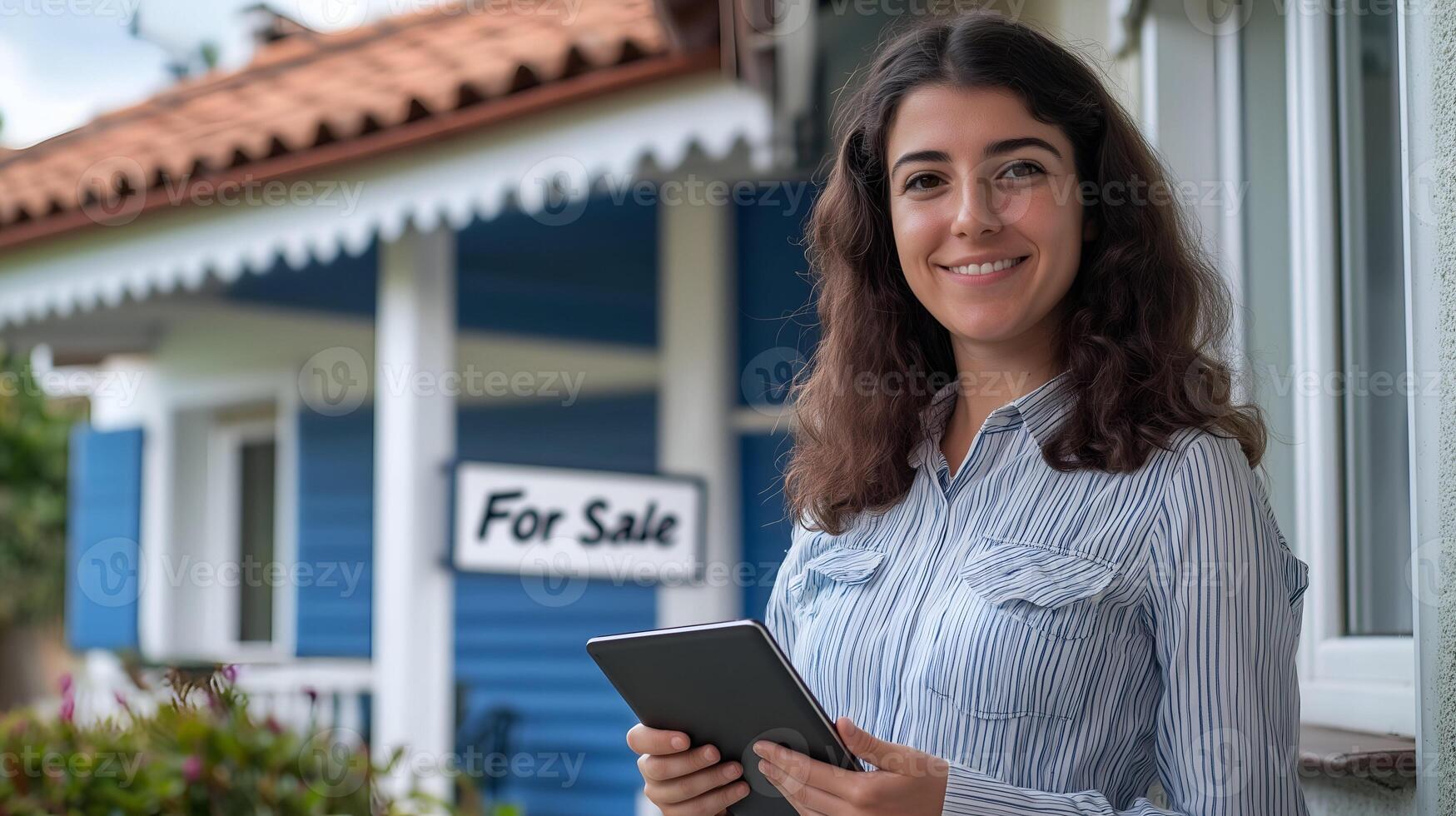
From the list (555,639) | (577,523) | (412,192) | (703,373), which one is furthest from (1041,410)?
(555,639)

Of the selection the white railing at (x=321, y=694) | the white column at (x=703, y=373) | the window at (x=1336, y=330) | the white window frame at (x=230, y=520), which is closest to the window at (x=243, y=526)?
the white window frame at (x=230, y=520)

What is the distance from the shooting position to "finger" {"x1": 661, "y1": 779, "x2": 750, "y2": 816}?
1.47 metres

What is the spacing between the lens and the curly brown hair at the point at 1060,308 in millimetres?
1504

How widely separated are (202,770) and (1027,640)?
2.82 metres

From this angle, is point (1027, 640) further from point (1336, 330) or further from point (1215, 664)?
point (1336, 330)

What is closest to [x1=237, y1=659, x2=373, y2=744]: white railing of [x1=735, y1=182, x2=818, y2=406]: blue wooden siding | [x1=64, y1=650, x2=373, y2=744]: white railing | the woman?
[x1=64, y1=650, x2=373, y2=744]: white railing

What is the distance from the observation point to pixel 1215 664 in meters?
1.29

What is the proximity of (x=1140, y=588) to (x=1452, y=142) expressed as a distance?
20.6 inches

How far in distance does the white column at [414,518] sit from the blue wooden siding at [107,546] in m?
3.21

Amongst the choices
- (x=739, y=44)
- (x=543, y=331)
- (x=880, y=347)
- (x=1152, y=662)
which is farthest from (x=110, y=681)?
(x=1152, y=662)

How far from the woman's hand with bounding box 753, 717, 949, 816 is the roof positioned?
253cm

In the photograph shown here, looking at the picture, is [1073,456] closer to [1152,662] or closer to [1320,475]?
[1152,662]

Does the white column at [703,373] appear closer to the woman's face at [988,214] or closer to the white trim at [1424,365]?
the woman's face at [988,214]

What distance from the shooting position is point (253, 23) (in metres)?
6.76
